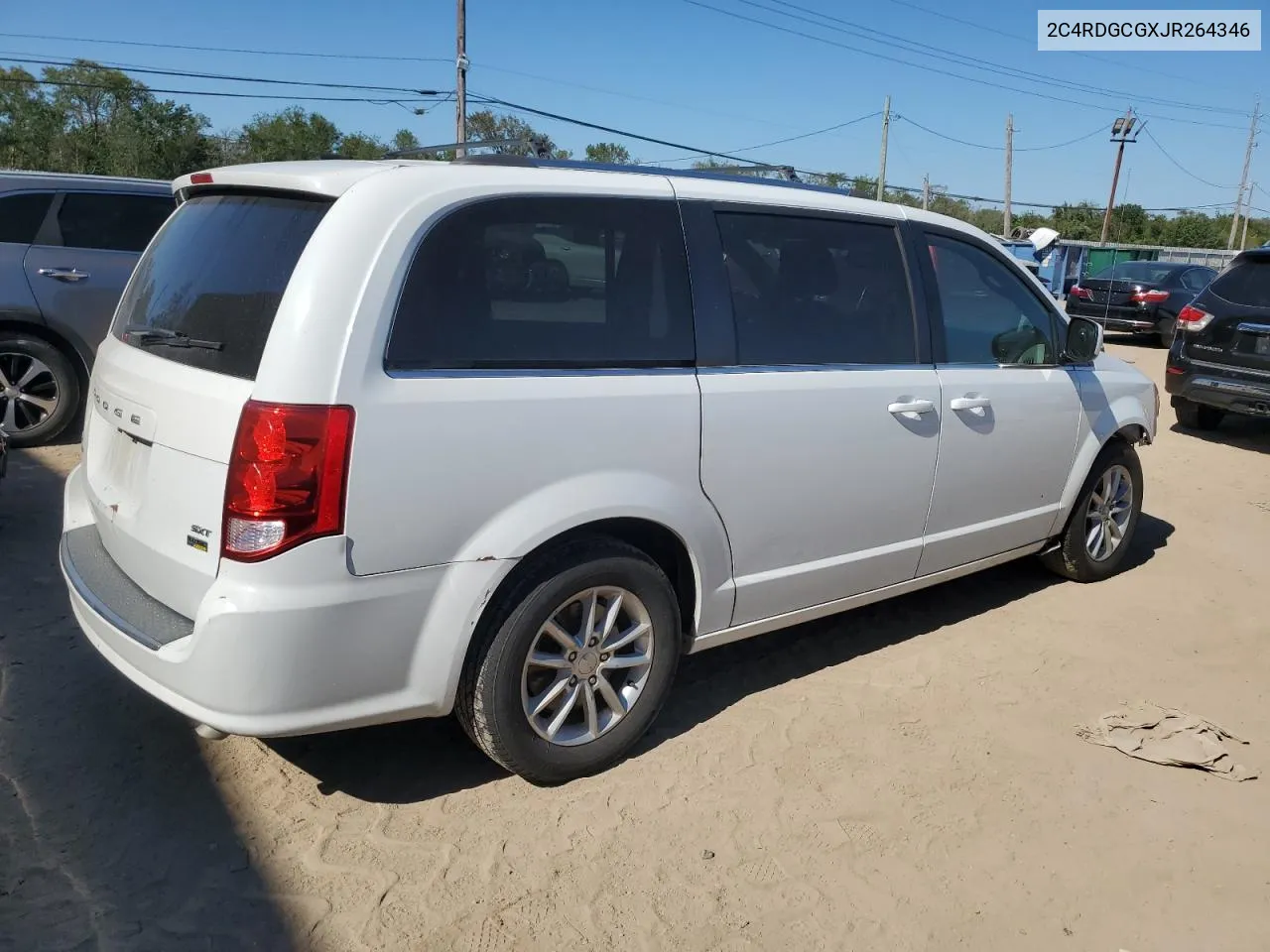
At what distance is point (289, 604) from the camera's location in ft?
8.07

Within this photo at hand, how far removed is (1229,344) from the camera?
8828 millimetres

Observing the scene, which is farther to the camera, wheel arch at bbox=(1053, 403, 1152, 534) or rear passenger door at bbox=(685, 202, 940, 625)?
wheel arch at bbox=(1053, 403, 1152, 534)

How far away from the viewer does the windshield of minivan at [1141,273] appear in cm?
1728

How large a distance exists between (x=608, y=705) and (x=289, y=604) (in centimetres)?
118

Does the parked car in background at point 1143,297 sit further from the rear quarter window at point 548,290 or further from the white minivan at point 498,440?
the rear quarter window at point 548,290

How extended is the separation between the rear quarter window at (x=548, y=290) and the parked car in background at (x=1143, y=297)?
1580 centimetres

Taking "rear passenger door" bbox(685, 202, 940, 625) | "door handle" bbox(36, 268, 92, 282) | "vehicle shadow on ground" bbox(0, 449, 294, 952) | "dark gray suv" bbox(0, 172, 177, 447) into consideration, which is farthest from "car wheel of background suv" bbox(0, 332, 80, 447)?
"rear passenger door" bbox(685, 202, 940, 625)

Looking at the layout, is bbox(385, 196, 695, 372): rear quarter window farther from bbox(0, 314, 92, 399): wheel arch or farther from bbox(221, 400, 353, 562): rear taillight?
bbox(0, 314, 92, 399): wheel arch

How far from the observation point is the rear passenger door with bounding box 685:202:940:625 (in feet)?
10.8

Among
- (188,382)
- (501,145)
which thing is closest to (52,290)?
(501,145)

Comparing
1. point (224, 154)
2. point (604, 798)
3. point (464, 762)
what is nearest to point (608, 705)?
point (604, 798)

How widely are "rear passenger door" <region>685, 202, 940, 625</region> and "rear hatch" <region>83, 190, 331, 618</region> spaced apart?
1.35 meters

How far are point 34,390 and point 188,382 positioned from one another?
4904mm

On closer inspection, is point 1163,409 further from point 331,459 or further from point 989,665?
point 331,459
